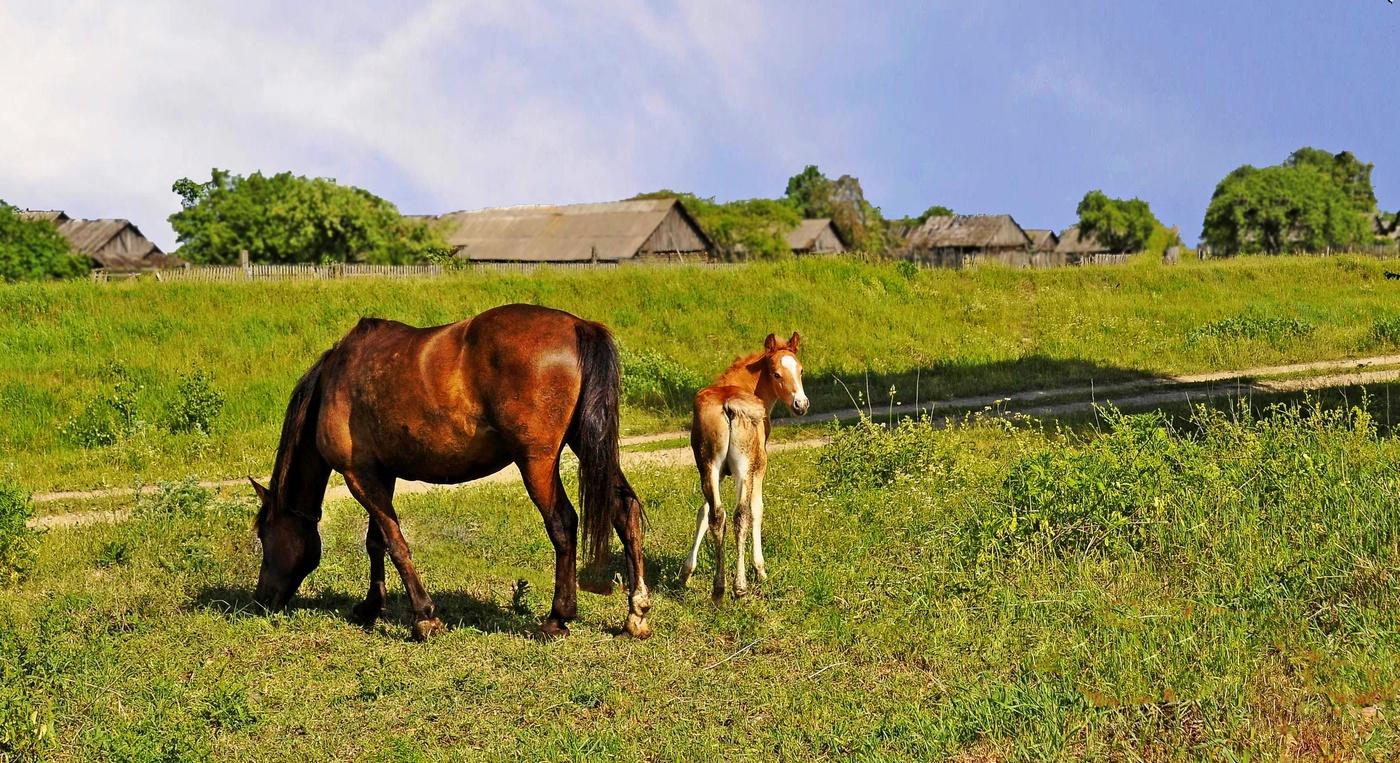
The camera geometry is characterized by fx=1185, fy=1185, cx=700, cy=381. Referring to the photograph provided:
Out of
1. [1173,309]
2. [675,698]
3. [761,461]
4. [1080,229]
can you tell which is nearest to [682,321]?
[1173,309]

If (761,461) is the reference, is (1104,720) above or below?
below

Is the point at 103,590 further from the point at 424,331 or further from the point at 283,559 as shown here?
the point at 424,331

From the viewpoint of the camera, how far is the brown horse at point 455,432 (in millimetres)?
7398

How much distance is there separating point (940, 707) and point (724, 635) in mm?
2001

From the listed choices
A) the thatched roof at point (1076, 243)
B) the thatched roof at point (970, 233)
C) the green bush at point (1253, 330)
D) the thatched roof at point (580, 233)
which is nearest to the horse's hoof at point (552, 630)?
the green bush at point (1253, 330)

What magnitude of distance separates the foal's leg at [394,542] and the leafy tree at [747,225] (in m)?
47.8

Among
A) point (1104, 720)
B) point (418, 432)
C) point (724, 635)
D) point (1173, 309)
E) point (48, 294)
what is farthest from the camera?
point (1173, 309)

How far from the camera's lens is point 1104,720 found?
496 cm

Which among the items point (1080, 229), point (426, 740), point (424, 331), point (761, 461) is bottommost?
point (426, 740)

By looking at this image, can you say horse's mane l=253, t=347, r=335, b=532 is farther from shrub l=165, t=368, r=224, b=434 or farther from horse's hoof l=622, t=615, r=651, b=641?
shrub l=165, t=368, r=224, b=434

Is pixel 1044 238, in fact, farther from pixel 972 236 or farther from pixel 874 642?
pixel 874 642

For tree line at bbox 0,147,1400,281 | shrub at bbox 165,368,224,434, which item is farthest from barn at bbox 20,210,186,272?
shrub at bbox 165,368,224,434

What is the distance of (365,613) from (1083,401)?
1376 cm

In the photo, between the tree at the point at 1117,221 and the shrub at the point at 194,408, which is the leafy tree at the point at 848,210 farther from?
the shrub at the point at 194,408
